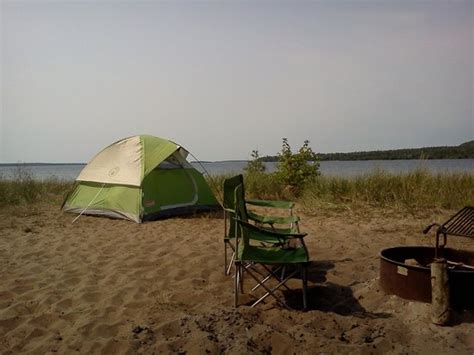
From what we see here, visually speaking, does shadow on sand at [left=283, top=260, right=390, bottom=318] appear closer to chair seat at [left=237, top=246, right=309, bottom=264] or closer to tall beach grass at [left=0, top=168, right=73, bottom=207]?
chair seat at [left=237, top=246, right=309, bottom=264]

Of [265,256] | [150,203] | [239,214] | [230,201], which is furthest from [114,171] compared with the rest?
[265,256]

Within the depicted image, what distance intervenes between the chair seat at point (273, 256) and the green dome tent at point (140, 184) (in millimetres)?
4240

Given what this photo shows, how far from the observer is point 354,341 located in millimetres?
2752

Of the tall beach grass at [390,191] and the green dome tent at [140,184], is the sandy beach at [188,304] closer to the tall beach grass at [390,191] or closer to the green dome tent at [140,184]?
the green dome tent at [140,184]

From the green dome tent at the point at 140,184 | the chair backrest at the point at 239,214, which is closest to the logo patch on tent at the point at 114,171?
the green dome tent at the point at 140,184

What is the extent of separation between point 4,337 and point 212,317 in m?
1.44

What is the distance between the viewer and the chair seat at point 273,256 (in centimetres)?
329

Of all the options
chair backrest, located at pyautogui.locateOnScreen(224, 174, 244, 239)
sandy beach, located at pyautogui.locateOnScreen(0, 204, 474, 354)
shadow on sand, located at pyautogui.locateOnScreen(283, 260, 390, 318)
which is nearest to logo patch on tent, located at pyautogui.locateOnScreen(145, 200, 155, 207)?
sandy beach, located at pyautogui.locateOnScreen(0, 204, 474, 354)

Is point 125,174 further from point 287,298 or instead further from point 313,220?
Answer: point 287,298

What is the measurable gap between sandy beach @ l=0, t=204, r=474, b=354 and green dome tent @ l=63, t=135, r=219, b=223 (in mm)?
1546

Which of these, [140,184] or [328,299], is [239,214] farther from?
[140,184]

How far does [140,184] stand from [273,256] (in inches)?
181

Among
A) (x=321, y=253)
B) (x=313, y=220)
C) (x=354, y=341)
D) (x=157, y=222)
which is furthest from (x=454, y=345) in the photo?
(x=157, y=222)

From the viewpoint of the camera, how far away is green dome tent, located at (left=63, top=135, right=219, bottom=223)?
303 inches
